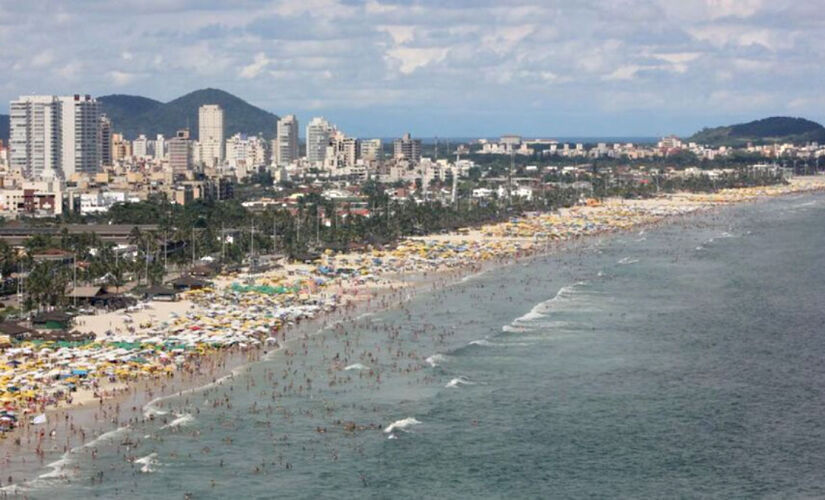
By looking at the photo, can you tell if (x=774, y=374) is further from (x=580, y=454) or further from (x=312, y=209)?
(x=312, y=209)

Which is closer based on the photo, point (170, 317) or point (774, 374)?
point (774, 374)

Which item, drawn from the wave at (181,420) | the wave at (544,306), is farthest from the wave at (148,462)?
the wave at (544,306)

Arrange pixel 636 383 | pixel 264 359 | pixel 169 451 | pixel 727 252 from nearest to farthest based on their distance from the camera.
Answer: pixel 169 451, pixel 636 383, pixel 264 359, pixel 727 252

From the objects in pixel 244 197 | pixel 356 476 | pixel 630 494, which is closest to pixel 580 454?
pixel 630 494

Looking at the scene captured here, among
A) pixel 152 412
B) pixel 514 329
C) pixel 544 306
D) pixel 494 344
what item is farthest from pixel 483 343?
pixel 152 412

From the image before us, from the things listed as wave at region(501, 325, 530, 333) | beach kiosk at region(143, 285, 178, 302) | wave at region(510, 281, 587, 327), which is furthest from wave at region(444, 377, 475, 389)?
beach kiosk at region(143, 285, 178, 302)

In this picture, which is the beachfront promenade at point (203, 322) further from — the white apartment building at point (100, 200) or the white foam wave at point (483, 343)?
the white apartment building at point (100, 200)

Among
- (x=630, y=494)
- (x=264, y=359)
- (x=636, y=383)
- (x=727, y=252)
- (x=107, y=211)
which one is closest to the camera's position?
(x=630, y=494)
